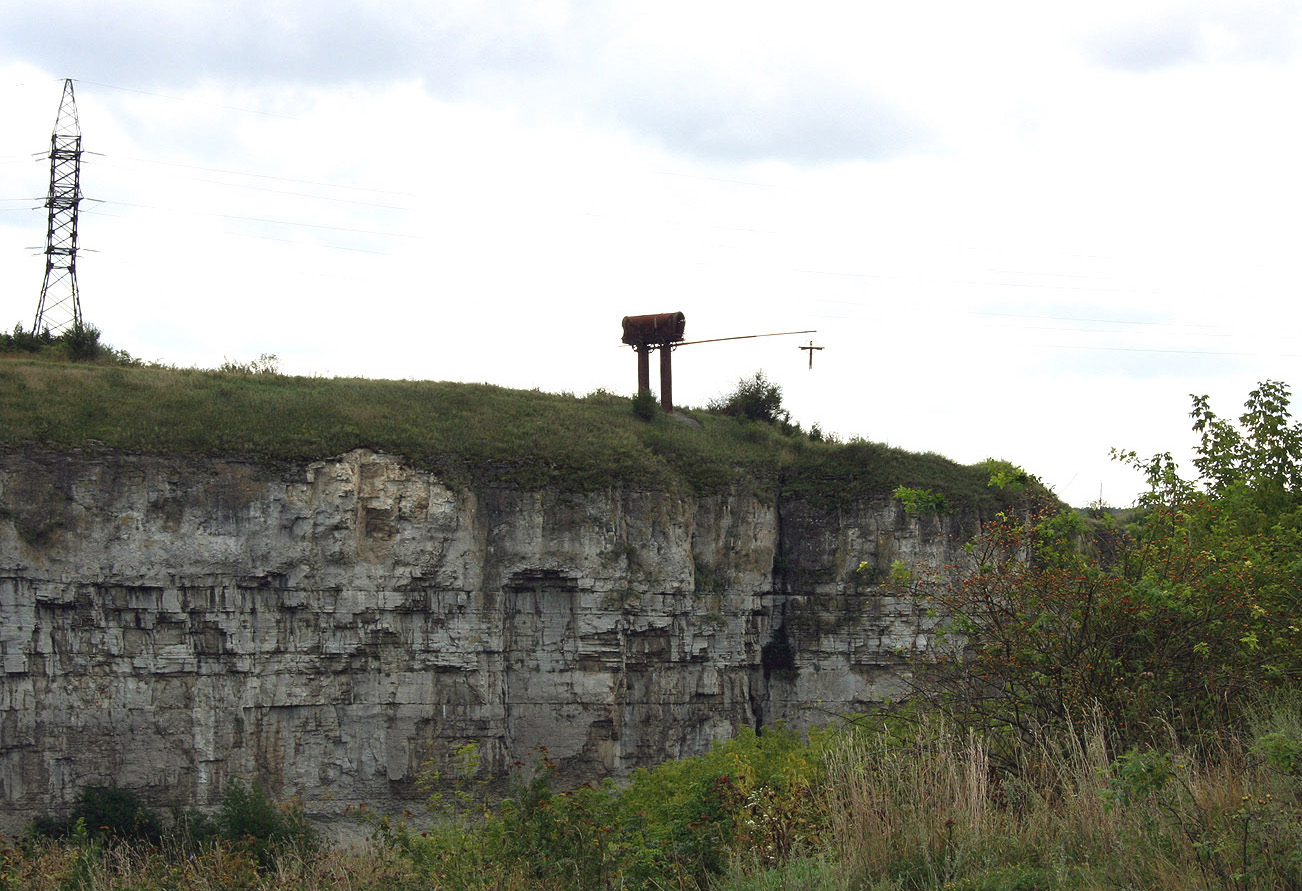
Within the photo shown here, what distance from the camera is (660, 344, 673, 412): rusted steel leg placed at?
44000mm

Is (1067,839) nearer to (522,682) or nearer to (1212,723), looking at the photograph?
(1212,723)

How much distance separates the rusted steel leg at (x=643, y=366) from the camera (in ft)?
144

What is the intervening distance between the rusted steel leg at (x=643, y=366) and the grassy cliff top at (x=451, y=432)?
3.30ft

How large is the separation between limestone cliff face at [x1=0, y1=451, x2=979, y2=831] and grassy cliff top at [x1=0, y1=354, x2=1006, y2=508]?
30.1 inches

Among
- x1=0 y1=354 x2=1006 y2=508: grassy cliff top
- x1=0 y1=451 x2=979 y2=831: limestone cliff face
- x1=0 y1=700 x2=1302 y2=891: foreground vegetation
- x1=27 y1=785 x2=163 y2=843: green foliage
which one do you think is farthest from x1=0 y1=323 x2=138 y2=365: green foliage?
x1=0 y1=700 x2=1302 y2=891: foreground vegetation

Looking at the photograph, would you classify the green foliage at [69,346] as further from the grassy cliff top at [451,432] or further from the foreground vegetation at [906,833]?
the foreground vegetation at [906,833]

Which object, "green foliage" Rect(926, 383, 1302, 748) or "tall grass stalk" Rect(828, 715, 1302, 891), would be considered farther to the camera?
"green foliage" Rect(926, 383, 1302, 748)

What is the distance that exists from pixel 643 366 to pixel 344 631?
16879mm

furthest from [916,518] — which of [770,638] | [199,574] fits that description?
[199,574]

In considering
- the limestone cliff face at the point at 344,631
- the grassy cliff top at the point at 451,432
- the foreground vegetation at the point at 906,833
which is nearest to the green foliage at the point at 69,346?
the grassy cliff top at the point at 451,432

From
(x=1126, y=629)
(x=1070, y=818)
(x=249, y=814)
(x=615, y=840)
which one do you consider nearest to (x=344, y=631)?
(x=249, y=814)

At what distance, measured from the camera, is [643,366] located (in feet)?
146

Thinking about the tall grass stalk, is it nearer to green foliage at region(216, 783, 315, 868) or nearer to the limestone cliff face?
green foliage at region(216, 783, 315, 868)

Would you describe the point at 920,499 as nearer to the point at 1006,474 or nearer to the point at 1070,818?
the point at 1006,474
